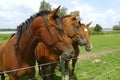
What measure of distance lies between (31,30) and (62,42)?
666 millimetres

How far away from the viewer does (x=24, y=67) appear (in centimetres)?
486

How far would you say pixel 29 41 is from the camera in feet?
15.8

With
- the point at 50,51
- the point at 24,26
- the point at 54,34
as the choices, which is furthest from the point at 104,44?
the point at 54,34

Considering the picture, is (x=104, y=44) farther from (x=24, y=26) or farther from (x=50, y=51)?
(x=24, y=26)

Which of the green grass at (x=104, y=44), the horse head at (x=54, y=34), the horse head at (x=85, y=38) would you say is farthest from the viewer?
the green grass at (x=104, y=44)

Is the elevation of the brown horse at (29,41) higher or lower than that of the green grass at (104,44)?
higher

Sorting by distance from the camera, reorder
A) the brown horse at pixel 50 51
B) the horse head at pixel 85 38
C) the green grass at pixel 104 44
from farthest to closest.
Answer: the green grass at pixel 104 44
the horse head at pixel 85 38
the brown horse at pixel 50 51

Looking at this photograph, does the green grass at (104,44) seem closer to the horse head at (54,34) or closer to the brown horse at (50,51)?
the brown horse at (50,51)

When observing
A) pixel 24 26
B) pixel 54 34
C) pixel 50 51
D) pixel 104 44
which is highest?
pixel 24 26

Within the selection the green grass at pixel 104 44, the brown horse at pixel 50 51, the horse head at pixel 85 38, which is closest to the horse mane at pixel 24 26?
the brown horse at pixel 50 51

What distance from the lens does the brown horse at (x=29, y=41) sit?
177 inches

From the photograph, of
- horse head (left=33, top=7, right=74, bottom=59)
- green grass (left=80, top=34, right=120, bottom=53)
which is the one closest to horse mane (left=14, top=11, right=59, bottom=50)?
horse head (left=33, top=7, right=74, bottom=59)

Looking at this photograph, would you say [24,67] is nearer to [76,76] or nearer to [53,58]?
[53,58]

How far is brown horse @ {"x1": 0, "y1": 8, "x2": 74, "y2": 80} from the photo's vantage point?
14.7ft
